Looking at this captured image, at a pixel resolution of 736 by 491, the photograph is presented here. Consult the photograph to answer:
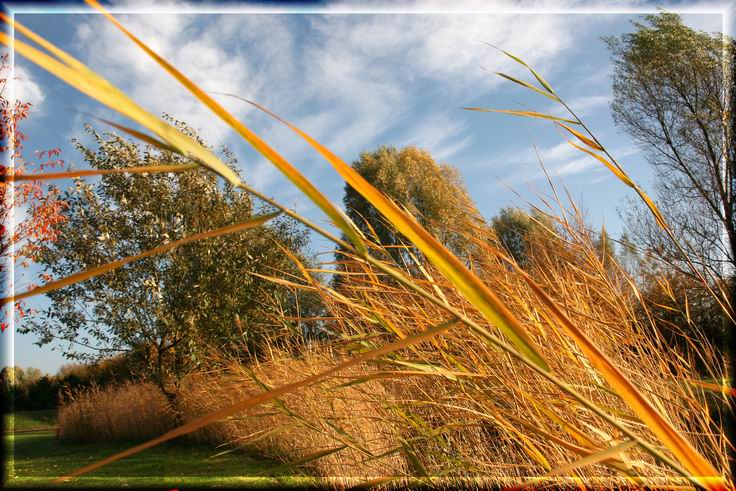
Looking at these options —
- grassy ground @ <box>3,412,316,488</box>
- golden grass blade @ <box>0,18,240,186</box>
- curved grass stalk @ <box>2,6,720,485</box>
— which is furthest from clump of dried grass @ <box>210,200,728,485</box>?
grassy ground @ <box>3,412,316,488</box>

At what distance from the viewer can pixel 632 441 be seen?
341 millimetres

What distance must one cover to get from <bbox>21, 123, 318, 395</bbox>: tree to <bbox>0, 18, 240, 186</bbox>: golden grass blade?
22.4ft

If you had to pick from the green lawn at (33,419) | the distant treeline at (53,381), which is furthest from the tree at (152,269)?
the green lawn at (33,419)

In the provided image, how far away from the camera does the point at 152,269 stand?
24.5ft

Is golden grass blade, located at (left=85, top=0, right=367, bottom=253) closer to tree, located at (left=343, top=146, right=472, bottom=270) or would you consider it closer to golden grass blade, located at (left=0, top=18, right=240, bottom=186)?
golden grass blade, located at (left=0, top=18, right=240, bottom=186)

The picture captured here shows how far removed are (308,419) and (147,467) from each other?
3.78 metres

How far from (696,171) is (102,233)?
34.4ft

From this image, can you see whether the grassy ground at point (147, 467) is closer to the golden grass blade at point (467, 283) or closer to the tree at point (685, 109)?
the golden grass blade at point (467, 283)

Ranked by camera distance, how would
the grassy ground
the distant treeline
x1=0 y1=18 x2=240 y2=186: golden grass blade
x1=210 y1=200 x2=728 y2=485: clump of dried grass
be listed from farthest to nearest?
the distant treeline < the grassy ground < x1=210 y1=200 x2=728 y2=485: clump of dried grass < x1=0 y1=18 x2=240 y2=186: golden grass blade

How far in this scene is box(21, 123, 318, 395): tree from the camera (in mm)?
7234

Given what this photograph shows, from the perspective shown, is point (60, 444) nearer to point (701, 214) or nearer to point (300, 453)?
point (300, 453)

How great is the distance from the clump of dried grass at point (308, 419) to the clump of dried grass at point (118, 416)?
0.54m

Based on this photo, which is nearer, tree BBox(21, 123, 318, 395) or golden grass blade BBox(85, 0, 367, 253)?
golden grass blade BBox(85, 0, 367, 253)

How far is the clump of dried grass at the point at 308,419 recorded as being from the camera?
4.32 feet
